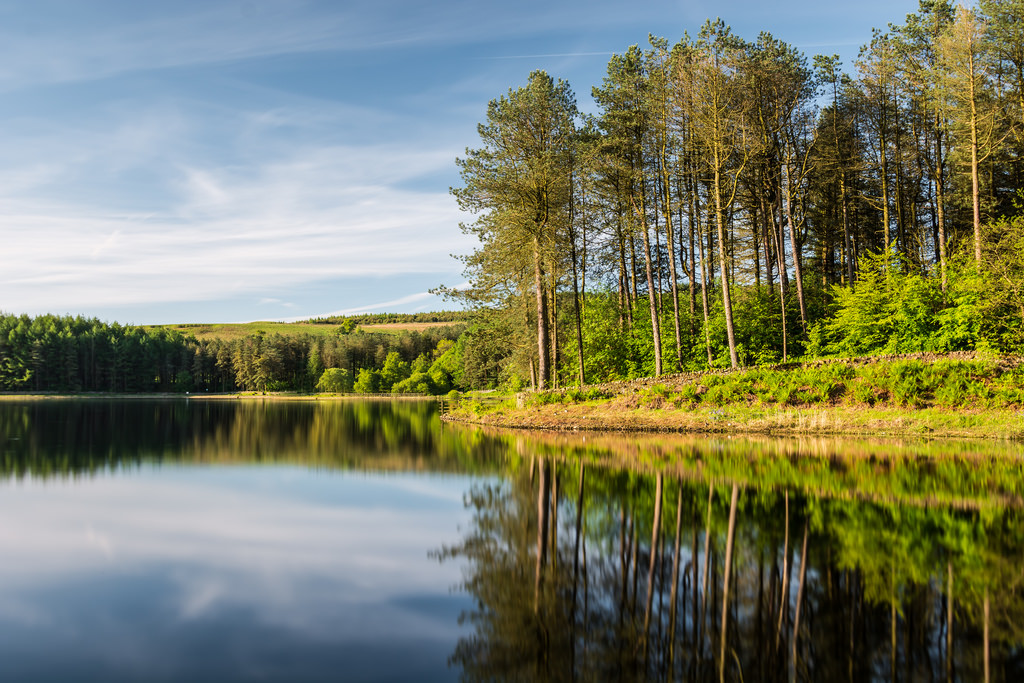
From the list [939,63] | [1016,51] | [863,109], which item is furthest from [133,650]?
[863,109]

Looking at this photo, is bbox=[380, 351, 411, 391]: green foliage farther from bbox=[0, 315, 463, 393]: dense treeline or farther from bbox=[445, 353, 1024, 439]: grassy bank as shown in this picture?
bbox=[445, 353, 1024, 439]: grassy bank

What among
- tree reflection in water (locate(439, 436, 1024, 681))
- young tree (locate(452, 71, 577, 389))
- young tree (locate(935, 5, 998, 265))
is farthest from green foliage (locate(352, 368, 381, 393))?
tree reflection in water (locate(439, 436, 1024, 681))

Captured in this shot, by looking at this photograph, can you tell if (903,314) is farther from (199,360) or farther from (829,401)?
(199,360)

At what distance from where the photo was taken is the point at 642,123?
102ft

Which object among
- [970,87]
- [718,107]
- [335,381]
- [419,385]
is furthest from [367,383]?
[970,87]

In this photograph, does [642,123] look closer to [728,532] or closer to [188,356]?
[728,532]

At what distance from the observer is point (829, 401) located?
2305 cm

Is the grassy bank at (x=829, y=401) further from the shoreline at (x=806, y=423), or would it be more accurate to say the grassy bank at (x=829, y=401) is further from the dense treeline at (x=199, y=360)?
the dense treeline at (x=199, y=360)

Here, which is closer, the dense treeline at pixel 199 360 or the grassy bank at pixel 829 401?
the grassy bank at pixel 829 401

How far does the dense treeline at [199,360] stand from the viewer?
116m

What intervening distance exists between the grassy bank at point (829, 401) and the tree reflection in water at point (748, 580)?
27.6ft

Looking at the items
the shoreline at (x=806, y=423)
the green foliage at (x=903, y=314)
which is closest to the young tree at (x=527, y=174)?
the shoreline at (x=806, y=423)

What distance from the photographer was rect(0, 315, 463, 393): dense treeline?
116 meters

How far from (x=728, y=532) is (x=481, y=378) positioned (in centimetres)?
5314
